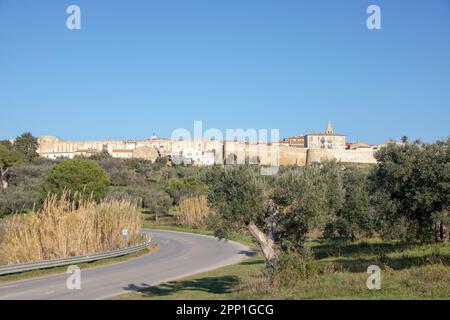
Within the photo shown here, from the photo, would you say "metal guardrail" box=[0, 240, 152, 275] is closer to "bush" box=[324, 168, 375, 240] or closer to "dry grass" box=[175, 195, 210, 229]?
"bush" box=[324, 168, 375, 240]

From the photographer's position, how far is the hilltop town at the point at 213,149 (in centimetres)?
12694

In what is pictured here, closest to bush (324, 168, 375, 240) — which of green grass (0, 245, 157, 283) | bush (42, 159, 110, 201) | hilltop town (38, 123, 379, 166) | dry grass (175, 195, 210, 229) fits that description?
green grass (0, 245, 157, 283)

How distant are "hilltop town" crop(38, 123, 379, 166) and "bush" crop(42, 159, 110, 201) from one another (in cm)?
5077

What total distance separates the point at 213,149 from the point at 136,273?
4828 inches

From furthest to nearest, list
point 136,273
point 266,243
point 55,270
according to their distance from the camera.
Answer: point 55,270, point 136,273, point 266,243

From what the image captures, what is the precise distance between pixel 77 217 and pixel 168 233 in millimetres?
20340

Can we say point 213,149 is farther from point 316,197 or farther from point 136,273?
point 316,197

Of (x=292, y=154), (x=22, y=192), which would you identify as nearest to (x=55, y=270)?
(x=22, y=192)

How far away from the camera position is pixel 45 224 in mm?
23688

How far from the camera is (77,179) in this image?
51.6 meters

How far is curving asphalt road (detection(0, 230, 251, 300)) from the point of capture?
16.2 metres
